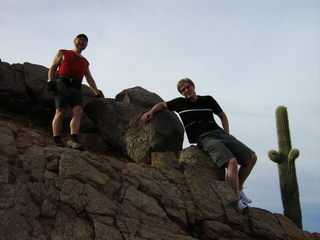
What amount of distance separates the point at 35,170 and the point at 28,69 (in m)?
4.40

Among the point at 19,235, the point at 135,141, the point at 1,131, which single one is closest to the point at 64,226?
the point at 19,235

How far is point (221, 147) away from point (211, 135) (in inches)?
17.1

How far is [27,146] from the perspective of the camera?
6766mm

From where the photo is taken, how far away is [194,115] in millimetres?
8094

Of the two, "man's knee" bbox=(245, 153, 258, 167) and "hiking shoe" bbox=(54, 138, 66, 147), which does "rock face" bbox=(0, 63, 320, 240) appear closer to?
"hiking shoe" bbox=(54, 138, 66, 147)

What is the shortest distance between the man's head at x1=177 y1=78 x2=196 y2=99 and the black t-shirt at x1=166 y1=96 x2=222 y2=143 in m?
0.15

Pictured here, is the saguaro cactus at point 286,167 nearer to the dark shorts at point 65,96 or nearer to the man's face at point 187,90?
the man's face at point 187,90

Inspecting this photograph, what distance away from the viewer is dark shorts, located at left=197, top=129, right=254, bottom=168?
762cm

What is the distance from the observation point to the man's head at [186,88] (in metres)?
8.18

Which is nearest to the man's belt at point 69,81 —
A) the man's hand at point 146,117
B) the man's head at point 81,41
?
the man's head at point 81,41

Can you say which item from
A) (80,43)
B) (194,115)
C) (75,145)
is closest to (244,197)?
(194,115)

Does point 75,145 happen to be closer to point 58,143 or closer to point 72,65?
point 58,143

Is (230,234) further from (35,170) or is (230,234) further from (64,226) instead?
(35,170)

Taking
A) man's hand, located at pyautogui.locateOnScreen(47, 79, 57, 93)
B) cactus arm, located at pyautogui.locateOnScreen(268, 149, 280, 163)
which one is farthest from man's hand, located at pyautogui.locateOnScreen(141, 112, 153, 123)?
cactus arm, located at pyautogui.locateOnScreen(268, 149, 280, 163)
